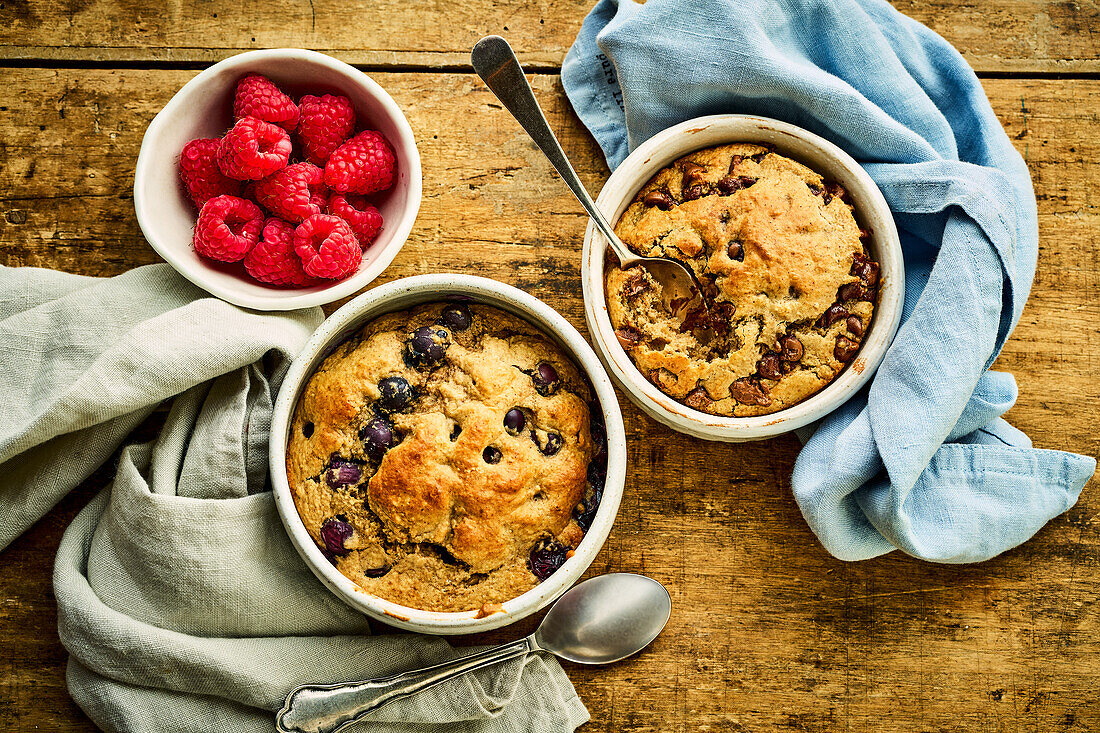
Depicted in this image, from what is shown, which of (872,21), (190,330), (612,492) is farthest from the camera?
(872,21)

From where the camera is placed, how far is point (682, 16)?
1.83 meters

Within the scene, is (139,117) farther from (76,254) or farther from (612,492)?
(612,492)

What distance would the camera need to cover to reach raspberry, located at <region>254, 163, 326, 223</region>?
1.69 metres

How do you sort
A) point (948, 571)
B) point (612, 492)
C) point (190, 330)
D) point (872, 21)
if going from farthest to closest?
point (948, 571), point (872, 21), point (190, 330), point (612, 492)

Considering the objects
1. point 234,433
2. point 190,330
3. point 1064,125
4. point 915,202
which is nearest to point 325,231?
point 190,330

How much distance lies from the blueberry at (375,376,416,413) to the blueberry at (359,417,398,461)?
37 millimetres

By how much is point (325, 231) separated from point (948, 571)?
1.84 meters

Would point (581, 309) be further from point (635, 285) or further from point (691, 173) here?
point (691, 173)

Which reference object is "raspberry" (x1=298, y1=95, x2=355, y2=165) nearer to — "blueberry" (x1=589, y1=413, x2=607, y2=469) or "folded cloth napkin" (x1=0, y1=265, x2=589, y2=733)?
"folded cloth napkin" (x1=0, y1=265, x2=589, y2=733)

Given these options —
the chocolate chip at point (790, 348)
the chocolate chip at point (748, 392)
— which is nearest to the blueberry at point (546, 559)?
the chocolate chip at point (748, 392)

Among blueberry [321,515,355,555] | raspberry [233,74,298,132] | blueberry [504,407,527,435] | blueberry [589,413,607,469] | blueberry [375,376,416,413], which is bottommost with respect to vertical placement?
blueberry [321,515,355,555]

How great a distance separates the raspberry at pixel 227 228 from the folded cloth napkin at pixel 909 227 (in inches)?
37.6

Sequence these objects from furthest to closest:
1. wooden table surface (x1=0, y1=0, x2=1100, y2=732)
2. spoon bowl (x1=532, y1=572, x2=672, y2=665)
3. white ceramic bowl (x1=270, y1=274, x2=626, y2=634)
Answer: wooden table surface (x1=0, y1=0, x2=1100, y2=732)
spoon bowl (x1=532, y1=572, x2=672, y2=665)
white ceramic bowl (x1=270, y1=274, x2=626, y2=634)

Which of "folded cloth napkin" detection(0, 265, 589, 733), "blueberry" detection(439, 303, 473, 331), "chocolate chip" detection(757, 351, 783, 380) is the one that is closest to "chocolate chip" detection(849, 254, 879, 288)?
"chocolate chip" detection(757, 351, 783, 380)
